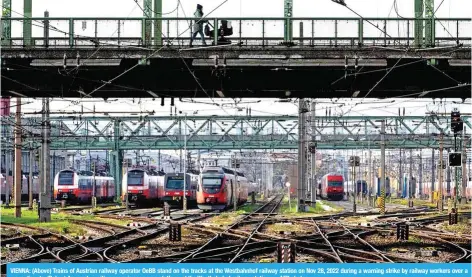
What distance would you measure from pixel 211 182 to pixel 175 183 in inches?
266

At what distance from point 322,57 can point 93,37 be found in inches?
242

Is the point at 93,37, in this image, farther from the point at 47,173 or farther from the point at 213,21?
the point at 47,173

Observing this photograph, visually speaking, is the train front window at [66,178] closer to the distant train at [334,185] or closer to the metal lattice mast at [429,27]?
the distant train at [334,185]

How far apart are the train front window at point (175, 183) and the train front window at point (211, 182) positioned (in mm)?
5618

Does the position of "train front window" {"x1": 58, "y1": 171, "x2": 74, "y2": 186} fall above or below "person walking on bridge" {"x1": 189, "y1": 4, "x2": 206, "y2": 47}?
below

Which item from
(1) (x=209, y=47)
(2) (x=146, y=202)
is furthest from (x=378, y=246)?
(2) (x=146, y=202)

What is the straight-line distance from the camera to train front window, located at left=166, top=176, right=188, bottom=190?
6381cm

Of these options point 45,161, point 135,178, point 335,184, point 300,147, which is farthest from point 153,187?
point 45,161

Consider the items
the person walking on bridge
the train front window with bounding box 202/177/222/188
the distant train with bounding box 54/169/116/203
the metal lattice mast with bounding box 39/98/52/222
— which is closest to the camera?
the person walking on bridge

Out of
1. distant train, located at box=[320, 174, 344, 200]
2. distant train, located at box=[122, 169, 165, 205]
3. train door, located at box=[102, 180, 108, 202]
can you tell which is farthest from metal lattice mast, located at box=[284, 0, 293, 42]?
distant train, located at box=[320, 174, 344, 200]

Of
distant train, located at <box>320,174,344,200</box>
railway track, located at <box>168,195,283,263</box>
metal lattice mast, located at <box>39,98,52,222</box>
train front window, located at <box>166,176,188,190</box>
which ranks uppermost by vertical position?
metal lattice mast, located at <box>39,98,52,222</box>

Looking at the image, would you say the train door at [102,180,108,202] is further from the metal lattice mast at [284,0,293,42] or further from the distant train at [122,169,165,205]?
the metal lattice mast at [284,0,293,42]

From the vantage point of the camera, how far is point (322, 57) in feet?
77.2

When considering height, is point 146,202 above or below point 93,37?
below
